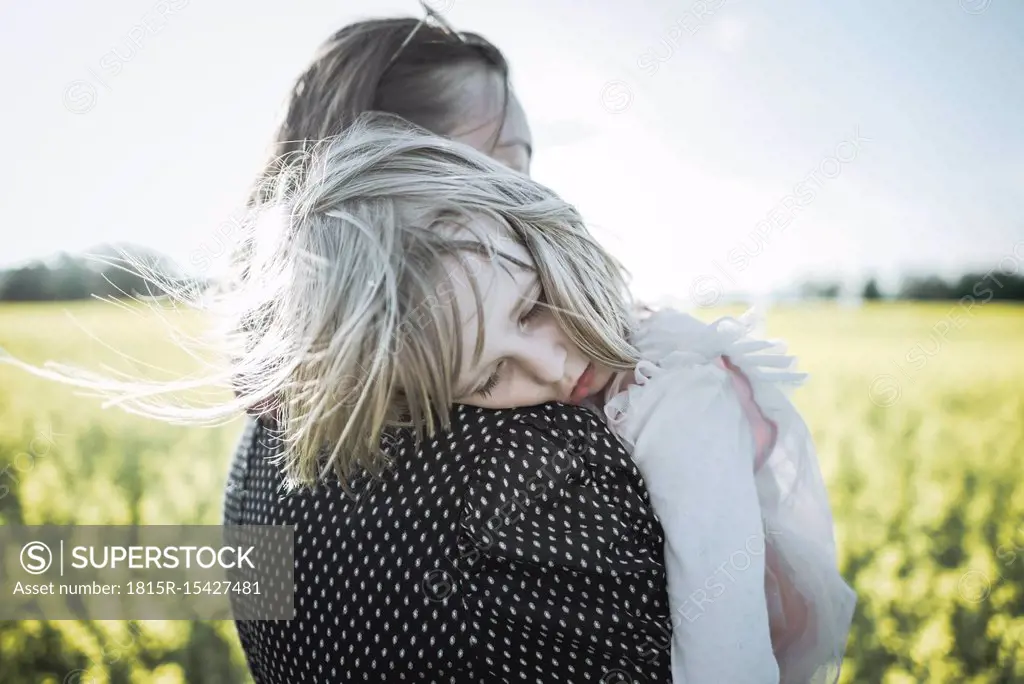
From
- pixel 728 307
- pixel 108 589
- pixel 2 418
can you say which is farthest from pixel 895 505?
pixel 2 418

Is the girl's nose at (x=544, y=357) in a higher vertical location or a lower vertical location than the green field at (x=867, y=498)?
higher

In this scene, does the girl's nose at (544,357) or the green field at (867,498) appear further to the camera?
the green field at (867,498)

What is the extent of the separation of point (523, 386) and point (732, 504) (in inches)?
15.0

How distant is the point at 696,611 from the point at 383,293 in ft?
2.27

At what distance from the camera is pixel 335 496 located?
52.2 inches

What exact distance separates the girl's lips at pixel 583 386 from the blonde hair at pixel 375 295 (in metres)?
0.07

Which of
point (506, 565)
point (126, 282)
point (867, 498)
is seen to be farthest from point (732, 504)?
point (867, 498)

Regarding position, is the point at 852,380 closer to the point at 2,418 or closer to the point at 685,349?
the point at 685,349

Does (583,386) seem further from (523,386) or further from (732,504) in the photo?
(732,504)

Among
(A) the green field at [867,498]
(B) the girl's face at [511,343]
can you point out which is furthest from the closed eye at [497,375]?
(A) the green field at [867,498]

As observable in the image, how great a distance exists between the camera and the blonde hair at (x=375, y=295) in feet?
3.87

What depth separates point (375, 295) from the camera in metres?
1.18

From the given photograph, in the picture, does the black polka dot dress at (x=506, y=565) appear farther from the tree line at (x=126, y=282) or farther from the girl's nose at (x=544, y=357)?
the tree line at (x=126, y=282)

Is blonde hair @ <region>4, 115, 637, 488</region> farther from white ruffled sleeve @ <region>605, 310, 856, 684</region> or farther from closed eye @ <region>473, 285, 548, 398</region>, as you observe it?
white ruffled sleeve @ <region>605, 310, 856, 684</region>
